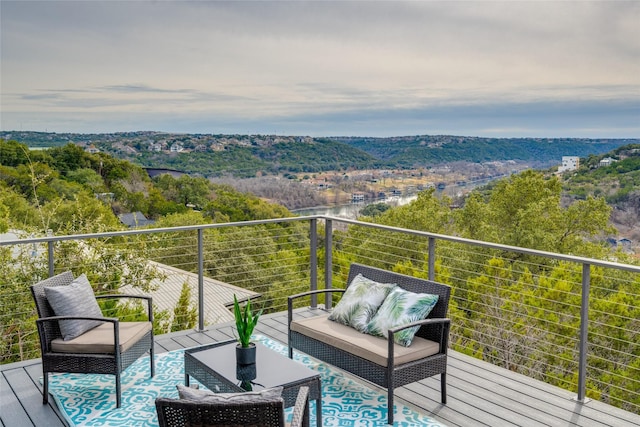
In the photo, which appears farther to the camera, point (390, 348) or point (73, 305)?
point (73, 305)

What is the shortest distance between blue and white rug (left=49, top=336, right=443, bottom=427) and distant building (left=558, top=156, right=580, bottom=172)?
1776cm

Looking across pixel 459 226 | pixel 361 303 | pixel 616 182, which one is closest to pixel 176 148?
pixel 459 226

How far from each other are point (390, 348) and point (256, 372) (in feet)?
2.71

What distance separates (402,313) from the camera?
3.92m

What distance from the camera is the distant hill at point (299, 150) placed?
19953mm

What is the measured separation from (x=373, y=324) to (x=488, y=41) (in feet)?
64.4

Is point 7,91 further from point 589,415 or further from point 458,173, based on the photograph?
point 589,415

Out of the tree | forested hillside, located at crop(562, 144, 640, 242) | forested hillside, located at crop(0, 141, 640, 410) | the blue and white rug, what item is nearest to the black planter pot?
the blue and white rug

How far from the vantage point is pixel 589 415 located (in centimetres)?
370

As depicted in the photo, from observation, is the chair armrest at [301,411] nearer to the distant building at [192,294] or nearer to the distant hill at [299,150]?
the distant building at [192,294]

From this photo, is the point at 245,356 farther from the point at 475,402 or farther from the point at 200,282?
the point at 200,282

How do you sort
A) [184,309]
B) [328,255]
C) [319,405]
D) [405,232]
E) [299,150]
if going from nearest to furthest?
[319,405]
[405,232]
[328,255]
[184,309]
[299,150]

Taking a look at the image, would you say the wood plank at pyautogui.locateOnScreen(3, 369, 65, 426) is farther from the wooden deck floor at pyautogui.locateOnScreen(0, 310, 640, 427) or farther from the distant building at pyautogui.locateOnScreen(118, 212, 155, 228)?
the distant building at pyautogui.locateOnScreen(118, 212, 155, 228)

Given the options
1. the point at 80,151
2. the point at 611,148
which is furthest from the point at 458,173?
the point at 80,151
